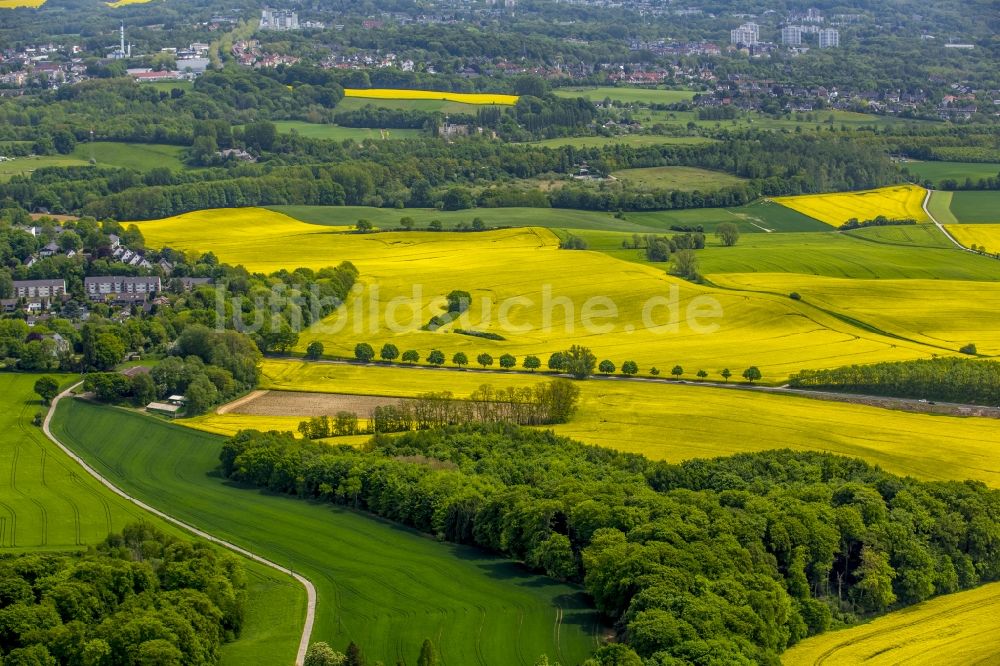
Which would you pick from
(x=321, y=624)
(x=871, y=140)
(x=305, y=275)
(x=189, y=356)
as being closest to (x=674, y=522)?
(x=321, y=624)

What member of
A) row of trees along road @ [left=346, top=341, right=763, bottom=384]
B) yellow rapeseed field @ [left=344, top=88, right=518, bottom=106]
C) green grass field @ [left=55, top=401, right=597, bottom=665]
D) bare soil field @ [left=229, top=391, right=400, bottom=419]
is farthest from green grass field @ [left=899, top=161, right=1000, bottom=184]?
green grass field @ [left=55, top=401, right=597, bottom=665]

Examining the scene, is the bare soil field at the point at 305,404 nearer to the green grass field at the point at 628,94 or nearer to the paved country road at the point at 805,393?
the paved country road at the point at 805,393

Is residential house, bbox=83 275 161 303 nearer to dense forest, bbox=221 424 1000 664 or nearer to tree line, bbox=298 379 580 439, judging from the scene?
tree line, bbox=298 379 580 439

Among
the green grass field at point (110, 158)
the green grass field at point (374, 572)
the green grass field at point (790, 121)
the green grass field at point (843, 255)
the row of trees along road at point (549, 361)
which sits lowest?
the green grass field at point (374, 572)

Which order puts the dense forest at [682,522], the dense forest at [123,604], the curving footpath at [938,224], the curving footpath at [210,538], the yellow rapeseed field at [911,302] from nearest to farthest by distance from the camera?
the dense forest at [123,604], the dense forest at [682,522], the curving footpath at [210,538], the yellow rapeseed field at [911,302], the curving footpath at [938,224]

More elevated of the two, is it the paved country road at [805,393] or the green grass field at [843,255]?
the green grass field at [843,255]

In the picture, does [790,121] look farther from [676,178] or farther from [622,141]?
[676,178]

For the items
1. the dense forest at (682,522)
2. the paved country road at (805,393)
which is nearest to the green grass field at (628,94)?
the paved country road at (805,393)

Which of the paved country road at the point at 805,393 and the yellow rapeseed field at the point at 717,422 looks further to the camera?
the paved country road at the point at 805,393
